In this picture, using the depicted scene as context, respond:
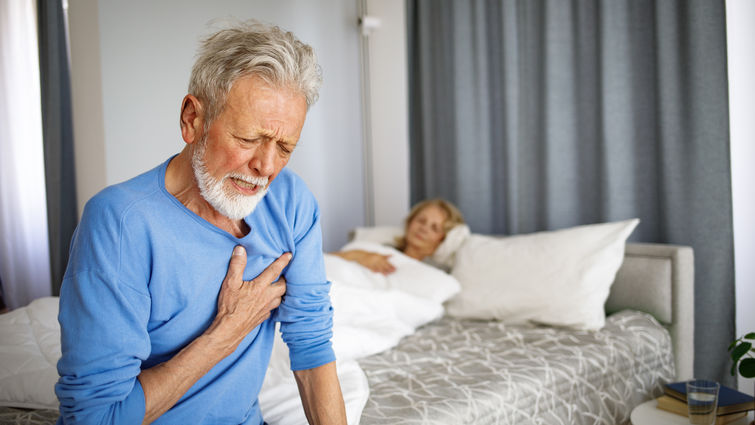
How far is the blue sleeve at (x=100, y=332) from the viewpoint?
77 cm

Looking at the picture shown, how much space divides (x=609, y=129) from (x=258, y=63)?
77.1 inches

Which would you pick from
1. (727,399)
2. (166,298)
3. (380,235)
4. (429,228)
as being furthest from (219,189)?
(380,235)

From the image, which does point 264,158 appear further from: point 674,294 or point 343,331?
point 674,294

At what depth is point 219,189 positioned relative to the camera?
913 mm

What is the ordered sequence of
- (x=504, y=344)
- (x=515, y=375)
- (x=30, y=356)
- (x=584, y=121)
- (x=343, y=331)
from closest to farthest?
(x=30, y=356), (x=515, y=375), (x=343, y=331), (x=504, y=344), (x=584, y=121)

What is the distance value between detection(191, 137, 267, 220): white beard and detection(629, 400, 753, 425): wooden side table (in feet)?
4.34

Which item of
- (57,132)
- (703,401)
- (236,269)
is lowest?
(703,401)

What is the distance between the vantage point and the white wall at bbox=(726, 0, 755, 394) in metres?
2.02

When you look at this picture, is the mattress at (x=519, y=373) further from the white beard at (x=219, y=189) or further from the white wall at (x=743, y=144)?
the white beard at (x=219, y=189)

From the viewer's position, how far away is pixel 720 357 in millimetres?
2135

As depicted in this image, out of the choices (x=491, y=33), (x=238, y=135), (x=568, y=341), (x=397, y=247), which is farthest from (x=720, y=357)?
(x=238, y=135)

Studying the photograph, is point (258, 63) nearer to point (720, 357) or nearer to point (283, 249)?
point (283, 249)

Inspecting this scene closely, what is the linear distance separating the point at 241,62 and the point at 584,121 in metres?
2.04

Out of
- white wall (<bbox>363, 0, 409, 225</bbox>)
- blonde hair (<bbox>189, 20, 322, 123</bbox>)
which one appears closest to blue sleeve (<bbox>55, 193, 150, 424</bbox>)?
blonde hair (<bbox>189, 20, 322, 123</bbox>)
